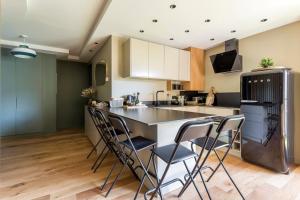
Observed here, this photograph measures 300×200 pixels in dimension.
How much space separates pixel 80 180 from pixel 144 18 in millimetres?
2423

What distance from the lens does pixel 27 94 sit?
4.14 m

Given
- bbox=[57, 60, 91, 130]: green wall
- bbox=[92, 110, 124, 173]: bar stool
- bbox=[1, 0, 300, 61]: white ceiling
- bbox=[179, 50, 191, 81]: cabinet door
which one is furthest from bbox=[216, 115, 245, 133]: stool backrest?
bbox=[57, 60, 91, 130]: green wall

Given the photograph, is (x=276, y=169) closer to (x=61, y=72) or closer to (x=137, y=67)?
(x=137, y=67)

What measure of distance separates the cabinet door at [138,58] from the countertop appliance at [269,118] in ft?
5.72

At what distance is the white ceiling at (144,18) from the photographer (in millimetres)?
2076

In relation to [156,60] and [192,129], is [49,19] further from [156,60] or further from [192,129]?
[192,129]

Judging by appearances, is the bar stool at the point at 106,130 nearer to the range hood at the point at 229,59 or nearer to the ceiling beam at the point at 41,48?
the range hood at the point at 229,59

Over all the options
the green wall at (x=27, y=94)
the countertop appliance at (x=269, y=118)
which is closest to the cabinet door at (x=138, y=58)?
the countertop appliance at (x=269, y=118)

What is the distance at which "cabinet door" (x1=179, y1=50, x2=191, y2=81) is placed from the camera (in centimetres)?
368

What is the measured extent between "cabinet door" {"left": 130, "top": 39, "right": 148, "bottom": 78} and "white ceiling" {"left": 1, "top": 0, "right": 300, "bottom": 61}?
0.57 ft

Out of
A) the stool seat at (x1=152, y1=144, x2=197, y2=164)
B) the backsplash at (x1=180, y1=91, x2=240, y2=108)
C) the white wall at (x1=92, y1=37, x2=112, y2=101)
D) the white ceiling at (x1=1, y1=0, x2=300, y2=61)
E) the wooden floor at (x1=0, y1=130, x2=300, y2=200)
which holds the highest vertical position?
the white ceiling at (x1=1, y1=0, x2=300, y2=61)

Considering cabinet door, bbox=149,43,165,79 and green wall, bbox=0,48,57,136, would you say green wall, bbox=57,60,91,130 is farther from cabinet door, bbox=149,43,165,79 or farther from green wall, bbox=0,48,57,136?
cabinet door, bbox=149,43,165,79

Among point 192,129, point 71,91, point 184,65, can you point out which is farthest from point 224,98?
point 71,91

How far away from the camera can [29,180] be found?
2031mm
